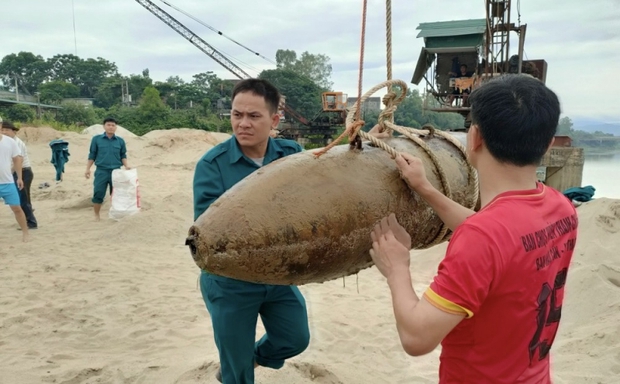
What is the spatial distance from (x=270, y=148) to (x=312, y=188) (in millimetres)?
981

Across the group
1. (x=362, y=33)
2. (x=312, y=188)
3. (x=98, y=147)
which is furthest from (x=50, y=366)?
(x=98, y=147)

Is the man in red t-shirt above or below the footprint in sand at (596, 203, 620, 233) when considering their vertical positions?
above

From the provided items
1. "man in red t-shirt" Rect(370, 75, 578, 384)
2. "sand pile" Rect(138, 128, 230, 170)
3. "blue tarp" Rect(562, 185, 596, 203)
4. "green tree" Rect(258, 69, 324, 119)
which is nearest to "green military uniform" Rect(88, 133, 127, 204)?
"blue tarp" Rect(562, 185, 596, 203)

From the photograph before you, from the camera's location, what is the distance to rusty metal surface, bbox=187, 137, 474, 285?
1609 mm

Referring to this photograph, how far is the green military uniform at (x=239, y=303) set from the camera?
2398 mm

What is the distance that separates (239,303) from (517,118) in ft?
5.28

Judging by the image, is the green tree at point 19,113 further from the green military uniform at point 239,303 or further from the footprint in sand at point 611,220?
the green military uniform at point 239,303

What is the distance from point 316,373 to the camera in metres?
3.57

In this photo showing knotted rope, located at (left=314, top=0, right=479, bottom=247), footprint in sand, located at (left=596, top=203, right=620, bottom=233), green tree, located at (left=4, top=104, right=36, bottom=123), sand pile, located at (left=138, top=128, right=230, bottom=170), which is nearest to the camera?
knotted rope, located at (left=314, top=0, right=479, bottom=247)

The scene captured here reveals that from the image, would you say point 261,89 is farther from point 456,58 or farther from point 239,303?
point 456,58

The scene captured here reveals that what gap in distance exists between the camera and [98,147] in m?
8.36

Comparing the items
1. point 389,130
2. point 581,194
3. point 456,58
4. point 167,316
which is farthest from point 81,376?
point 456,58

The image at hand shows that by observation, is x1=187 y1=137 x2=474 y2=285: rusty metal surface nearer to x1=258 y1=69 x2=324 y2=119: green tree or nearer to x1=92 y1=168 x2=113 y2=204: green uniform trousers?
x1=92 y1=168 x2=113 y2=204: green uniform trousers

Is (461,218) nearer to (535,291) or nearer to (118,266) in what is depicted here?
(535,291)
